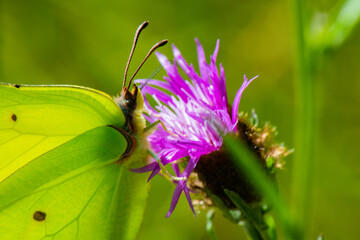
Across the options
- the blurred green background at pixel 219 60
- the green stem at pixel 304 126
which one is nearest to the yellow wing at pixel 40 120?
the green stem at pixel 304 126

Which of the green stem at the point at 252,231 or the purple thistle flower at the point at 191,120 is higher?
the purple thistle flower at the point at 191,120

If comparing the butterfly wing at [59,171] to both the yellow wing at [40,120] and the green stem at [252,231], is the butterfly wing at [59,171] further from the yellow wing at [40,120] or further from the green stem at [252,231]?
the green stem at [252,231]

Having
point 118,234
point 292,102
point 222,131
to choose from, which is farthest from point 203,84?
point 292,102

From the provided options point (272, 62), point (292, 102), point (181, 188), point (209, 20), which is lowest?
point (181, 188)

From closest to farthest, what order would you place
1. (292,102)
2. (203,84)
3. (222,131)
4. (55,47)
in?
(222,131) < (203,84) < (292,102) < (55,47)

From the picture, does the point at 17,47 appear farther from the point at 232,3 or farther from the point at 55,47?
the point at 232,3

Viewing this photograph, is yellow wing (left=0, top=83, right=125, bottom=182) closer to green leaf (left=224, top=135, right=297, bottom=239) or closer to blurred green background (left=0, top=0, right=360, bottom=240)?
green leaf (left=224, top=135, right=297, bottom=239)

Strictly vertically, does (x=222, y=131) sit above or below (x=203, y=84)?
below

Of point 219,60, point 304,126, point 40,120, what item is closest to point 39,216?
point 40,120
